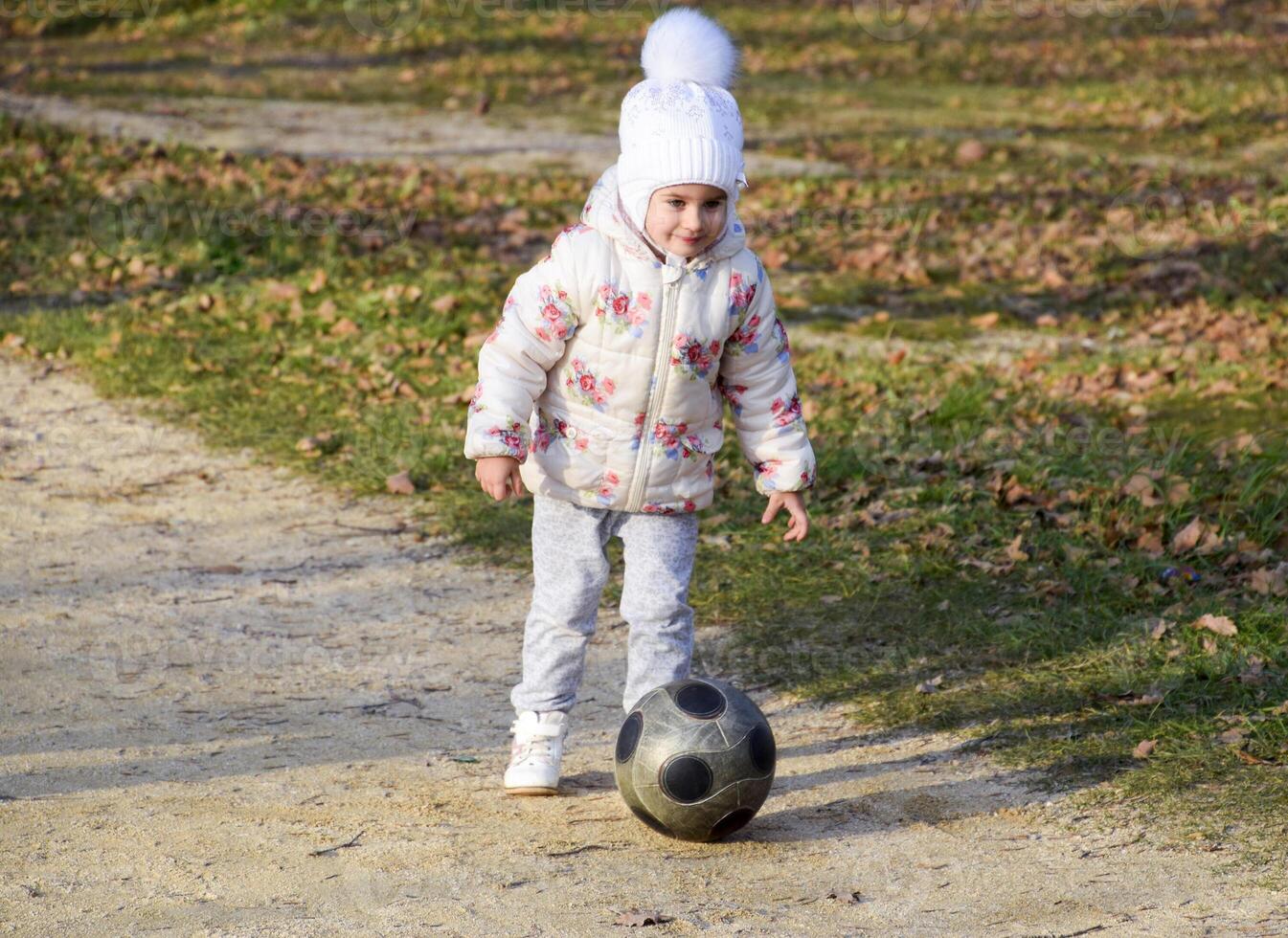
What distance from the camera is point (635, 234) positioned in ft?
13.7

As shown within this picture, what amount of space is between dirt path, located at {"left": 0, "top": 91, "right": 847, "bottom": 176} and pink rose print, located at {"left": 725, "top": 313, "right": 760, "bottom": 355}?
33.7 feet

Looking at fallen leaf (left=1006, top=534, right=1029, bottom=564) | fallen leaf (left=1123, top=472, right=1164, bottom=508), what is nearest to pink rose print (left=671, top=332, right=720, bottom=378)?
fallen leaf (left=1006, top=534, right=1029, bottom=564)

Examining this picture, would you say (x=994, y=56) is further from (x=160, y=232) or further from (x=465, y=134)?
(x=160, y=232)

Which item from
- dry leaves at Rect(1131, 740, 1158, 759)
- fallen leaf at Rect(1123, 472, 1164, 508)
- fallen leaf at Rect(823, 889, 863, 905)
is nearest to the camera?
fallen leaf at Rect(823, 889, 863, 905)

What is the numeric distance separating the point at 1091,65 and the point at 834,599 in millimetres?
16143

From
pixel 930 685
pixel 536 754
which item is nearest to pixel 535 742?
pixel 536 754

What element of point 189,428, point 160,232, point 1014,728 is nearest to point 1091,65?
point 160,232

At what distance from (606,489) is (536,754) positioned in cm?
79

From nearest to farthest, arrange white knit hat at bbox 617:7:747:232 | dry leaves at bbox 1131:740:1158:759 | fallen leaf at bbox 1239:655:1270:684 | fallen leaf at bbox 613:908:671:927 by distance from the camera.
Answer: fallen leaf at bbox 613:908:671:927 → white knit hat at bbox 617:7:747:232 → dry leaves at bbox 1131:740:1158:759 → fallen leaf at bbox 1239:655:1270:684

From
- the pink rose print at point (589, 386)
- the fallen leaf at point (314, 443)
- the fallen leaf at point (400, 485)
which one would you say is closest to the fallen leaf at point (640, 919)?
the pink rose print at point (589, 386)

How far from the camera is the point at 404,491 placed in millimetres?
7344

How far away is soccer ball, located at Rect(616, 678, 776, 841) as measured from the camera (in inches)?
161

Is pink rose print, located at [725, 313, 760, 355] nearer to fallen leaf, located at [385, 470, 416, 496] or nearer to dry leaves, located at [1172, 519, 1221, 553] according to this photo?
dry leaves, located at [1172, 519, 1221, 553]

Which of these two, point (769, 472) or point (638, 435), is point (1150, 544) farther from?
point (638, 435)
